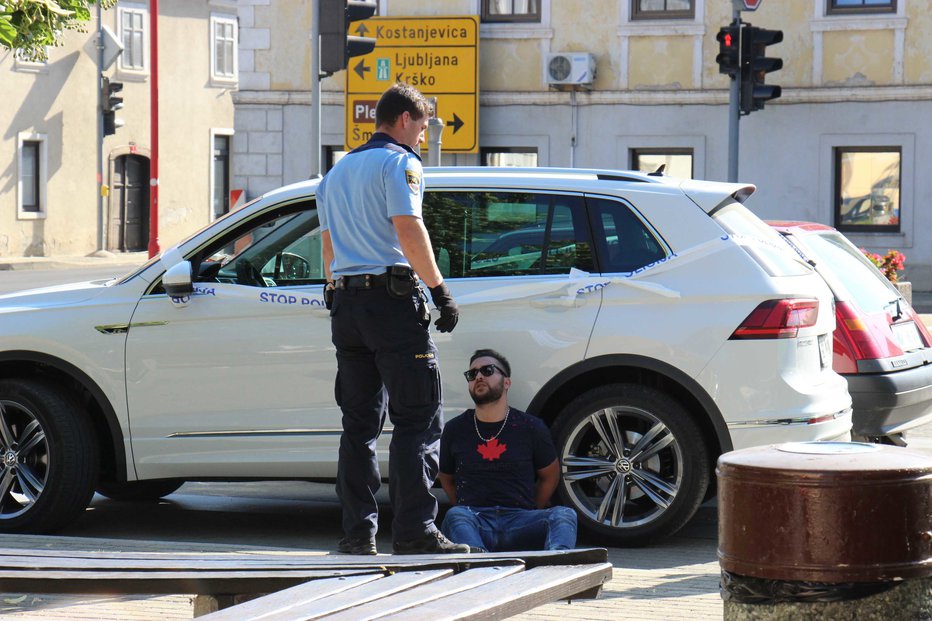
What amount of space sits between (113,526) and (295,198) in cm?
194

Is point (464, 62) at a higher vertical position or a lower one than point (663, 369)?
higher

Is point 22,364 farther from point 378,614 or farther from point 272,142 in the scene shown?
point 272,142

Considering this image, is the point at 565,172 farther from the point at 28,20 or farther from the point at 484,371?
the point at 28,20

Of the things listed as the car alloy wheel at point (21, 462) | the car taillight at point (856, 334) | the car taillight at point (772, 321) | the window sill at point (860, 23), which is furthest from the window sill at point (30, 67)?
the car taillight at point (772, 321)

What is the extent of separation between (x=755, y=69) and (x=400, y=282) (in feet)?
40.2

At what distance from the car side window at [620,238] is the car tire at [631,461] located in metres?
0.57

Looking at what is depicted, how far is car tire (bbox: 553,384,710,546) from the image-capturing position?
7.17m

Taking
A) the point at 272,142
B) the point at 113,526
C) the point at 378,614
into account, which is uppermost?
the point at 272,142

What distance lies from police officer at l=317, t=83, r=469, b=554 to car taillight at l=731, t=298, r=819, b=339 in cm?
160

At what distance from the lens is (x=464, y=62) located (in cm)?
2398

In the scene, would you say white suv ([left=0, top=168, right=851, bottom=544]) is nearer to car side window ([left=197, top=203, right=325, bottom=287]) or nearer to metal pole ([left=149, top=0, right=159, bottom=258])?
car side window ([left=197, top=203, right=325, bottom=287])

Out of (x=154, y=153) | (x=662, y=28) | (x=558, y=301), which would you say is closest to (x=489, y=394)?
(x=558, y=301)

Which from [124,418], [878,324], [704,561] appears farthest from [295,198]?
[878,324]

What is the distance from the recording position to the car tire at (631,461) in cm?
717
